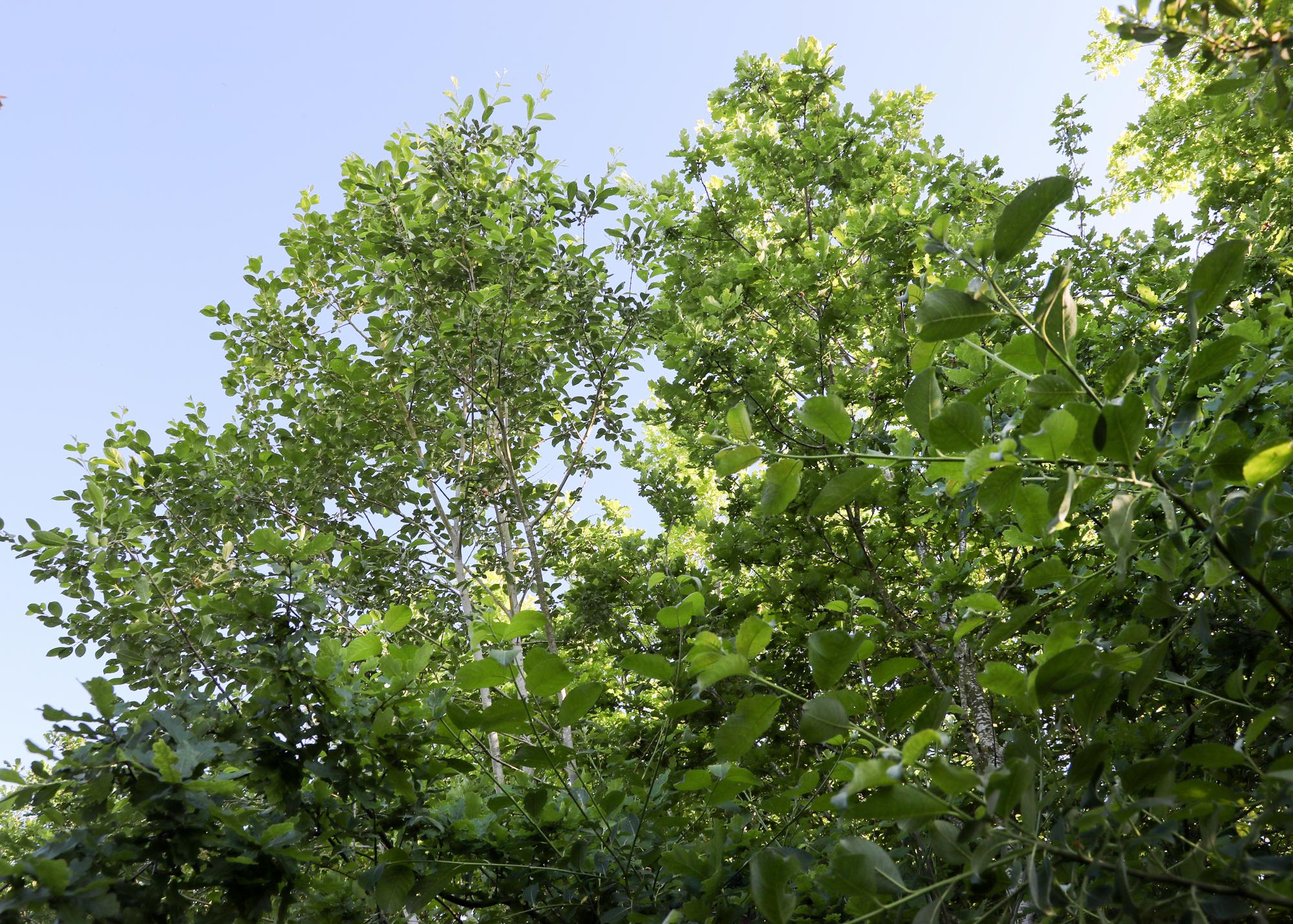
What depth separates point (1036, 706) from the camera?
1.13 m

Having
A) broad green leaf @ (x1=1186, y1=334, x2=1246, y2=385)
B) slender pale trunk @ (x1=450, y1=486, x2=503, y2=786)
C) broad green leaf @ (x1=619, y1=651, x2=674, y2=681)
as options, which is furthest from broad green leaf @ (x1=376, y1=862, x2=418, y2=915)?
slender pale trunk @ (x1=450, y1=486, x2=503, y2=786)

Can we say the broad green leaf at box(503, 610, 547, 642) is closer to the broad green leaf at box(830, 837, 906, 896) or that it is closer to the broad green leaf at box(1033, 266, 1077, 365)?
the broad green leaf at box(830, 837, 906, 896)

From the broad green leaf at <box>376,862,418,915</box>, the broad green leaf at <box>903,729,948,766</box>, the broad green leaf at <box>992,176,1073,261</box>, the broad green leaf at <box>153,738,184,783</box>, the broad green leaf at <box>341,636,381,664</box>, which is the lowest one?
the broad green leaf at <box>376,862,418,915</box>

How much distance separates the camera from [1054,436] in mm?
912

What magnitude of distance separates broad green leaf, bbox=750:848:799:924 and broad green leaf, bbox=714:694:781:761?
14 centimetres

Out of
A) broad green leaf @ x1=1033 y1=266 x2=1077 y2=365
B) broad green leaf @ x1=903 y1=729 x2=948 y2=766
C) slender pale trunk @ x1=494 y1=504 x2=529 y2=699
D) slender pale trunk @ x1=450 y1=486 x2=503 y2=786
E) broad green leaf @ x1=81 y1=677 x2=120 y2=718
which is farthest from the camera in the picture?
slender pale trunk @ x1=450 y1=486 x2=503 y2=786

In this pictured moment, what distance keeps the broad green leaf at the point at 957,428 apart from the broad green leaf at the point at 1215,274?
31cm

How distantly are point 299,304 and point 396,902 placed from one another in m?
5.93

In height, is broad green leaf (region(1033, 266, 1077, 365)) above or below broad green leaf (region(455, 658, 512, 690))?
above

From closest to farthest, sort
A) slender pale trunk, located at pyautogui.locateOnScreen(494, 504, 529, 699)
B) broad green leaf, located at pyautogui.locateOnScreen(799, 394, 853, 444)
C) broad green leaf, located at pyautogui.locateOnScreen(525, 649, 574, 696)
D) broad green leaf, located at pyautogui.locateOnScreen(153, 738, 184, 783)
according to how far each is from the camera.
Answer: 1. broad green leaf, located at pyautogui.locateOnScreen(799, 394, 853, 444)
2. broad green leaf, located at pyautogui.locateOnScreen(525, 649, 574, 696)
3. broad green leaf, located at pyautogui.locateOnScreen(153, 738, 184, 783)
4. slender pale trunk, located at pyautogui.locateOnScreen(494, 504, 529, 699)

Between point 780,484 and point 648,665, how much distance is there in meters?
0.35

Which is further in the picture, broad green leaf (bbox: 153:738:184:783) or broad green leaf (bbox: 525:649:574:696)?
broad green leaf (bbox: 153:738:184:783)

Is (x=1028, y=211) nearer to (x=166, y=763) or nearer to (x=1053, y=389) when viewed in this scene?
(x=1053, y=389)

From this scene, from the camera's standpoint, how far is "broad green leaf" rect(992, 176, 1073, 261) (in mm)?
899
